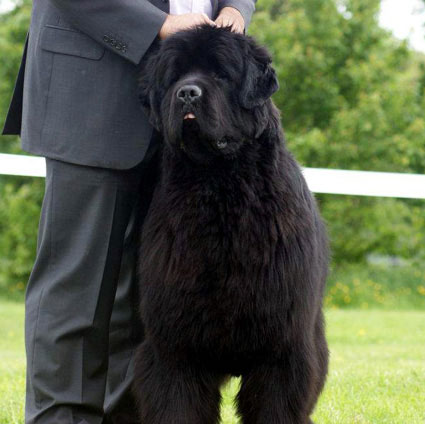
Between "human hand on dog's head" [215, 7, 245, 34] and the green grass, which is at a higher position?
"human hand on dog's head" [215, 7, 245, 34]

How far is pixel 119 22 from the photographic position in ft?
10.2

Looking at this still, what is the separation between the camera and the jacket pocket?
316cm

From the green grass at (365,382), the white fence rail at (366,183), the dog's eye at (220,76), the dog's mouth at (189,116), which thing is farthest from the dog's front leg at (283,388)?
the white fence rail at (366,183)

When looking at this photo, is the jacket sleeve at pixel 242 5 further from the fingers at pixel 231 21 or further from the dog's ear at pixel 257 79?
the dog's ear at pixel 257 79

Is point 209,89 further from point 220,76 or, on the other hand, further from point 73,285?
point 73,285

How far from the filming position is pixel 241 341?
2.99 meters

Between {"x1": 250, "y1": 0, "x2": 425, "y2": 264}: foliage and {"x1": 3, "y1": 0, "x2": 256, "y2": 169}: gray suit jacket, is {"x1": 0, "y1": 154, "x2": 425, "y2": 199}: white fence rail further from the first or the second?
{"x1": 250, "y1": 0, "x2": 425, "y2": 264}: foliage

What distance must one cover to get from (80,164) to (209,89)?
0.66 meters

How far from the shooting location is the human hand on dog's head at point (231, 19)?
3307 millimetres

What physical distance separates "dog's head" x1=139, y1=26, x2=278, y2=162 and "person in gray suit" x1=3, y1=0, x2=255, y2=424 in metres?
0.13

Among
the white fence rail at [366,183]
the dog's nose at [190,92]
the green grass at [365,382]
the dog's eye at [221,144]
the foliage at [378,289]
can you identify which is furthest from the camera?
the foliage at [378,289]

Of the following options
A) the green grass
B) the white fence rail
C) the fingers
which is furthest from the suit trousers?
the white fence rail

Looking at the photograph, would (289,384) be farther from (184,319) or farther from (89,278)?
(89,278)

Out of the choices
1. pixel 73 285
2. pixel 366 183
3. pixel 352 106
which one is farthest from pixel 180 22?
pixel 352 106
